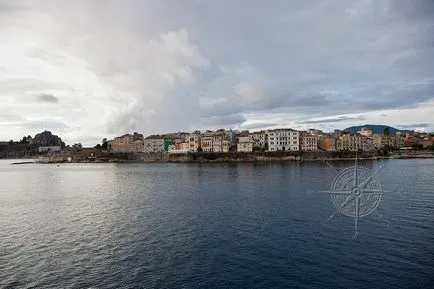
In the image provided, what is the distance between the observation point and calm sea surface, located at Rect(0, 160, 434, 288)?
1873cm

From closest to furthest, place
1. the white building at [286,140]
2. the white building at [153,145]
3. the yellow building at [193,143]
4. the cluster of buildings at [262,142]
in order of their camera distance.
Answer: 1. the white building at [286,140]
2. the cluster of buildings at [262,142]
3. the yellow building at [193,143]
4. the white building at [153,145]

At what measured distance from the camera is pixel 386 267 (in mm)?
19719

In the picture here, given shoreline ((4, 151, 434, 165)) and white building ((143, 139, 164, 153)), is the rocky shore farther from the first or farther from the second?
white building ((143, 139, 164, 153))

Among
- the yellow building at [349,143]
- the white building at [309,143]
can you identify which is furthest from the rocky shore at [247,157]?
the yellow building at [349,143]

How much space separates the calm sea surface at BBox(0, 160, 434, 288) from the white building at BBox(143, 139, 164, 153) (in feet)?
407

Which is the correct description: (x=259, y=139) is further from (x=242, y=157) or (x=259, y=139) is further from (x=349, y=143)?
(x=349, y=143)

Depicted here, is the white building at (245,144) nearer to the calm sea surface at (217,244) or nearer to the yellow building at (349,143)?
the yellow building at (349,143)

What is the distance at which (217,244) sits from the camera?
24547mm

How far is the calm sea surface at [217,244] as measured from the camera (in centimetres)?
1873

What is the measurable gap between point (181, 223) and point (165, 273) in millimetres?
11270

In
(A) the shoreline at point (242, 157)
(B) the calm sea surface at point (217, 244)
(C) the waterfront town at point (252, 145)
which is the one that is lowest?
(B) the calm sea surface at point (217, 244)

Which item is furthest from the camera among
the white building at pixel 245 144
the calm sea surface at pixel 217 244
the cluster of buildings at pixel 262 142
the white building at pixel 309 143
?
the white building at pixel 245 144

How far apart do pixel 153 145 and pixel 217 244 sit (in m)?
147

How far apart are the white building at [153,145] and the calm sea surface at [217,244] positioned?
407ft
